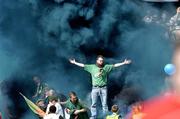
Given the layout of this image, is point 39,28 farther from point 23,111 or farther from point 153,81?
point 153,81

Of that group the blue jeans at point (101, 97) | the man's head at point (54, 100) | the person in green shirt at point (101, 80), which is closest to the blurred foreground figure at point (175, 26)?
the person in green shirt at point (101, 80)

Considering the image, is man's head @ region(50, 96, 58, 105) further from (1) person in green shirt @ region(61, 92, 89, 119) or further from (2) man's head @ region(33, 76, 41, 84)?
(2) man's head @ region(33, 76, 41, 84)

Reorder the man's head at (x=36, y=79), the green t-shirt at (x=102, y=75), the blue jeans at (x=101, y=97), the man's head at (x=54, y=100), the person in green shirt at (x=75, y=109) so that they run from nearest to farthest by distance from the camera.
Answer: the person in green shirt at (x=75, y=109)
the man's head at (x=54, y=100)
the blue jeans at (x=101, y=97)
the green t-shirt at (x=102, y=75)
the man's head at (x=36, y=79)

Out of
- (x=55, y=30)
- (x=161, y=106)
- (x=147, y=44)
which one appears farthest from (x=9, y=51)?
(x=161, y=106)

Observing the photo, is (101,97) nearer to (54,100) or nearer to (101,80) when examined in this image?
(101,80)

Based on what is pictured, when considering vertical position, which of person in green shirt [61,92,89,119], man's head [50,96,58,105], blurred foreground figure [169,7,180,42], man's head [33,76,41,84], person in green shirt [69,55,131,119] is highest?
blurred foreground figure [169,7,180,42]

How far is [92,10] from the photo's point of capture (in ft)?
47.0

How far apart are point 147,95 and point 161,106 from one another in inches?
237

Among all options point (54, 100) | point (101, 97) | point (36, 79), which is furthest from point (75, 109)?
point (36, 79)

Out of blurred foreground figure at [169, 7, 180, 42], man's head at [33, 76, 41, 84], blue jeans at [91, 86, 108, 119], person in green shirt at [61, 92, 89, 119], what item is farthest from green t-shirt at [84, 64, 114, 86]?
blurred foreground figure at [169, 7, 180, 42]

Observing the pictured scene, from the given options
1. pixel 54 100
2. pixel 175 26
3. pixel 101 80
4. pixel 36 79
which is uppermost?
pixel 175 26

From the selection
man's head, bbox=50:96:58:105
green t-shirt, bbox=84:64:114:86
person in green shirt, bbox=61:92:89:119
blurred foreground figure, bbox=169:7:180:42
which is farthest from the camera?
blurred foreground figure, bbox=169:7:180:42

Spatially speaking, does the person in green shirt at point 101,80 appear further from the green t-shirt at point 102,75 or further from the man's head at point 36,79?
the man's head at point 36,79

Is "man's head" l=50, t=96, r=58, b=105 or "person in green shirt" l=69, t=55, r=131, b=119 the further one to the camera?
"person in green shirt" l=69, t=55, r=131, b=119
